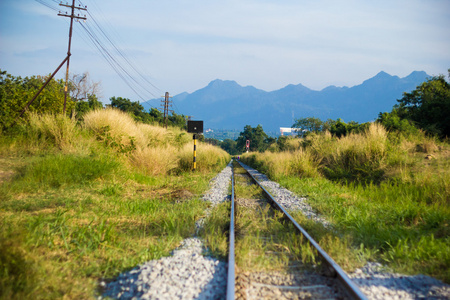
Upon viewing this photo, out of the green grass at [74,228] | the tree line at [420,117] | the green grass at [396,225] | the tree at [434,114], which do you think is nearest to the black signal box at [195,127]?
the tree line at [420,117]

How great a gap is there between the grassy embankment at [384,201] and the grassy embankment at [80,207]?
8.55ft

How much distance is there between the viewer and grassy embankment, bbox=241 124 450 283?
3.61 metres

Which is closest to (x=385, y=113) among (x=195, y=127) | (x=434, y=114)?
(x=434, y=114)

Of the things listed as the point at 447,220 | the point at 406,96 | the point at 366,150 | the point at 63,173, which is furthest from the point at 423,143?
the point at 406,96

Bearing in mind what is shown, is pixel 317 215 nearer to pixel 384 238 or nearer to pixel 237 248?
pixel 384 238

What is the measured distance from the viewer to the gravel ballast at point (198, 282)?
258 centimetres

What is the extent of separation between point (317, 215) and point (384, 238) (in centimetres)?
174

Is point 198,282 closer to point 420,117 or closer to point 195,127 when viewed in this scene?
point 195,127

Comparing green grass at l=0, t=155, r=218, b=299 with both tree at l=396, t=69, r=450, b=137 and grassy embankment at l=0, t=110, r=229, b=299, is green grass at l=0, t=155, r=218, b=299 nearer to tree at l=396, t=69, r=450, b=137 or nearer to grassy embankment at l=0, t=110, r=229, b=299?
grassy embankment at l=0, t=110, r=229, b=299

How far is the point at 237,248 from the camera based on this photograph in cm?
371

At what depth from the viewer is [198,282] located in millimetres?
2791

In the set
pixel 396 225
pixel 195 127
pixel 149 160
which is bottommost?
pixel 396 225

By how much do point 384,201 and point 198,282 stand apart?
5.39 meters

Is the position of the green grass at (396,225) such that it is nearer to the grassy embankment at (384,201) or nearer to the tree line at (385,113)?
the grassy embankment at (384,201)
